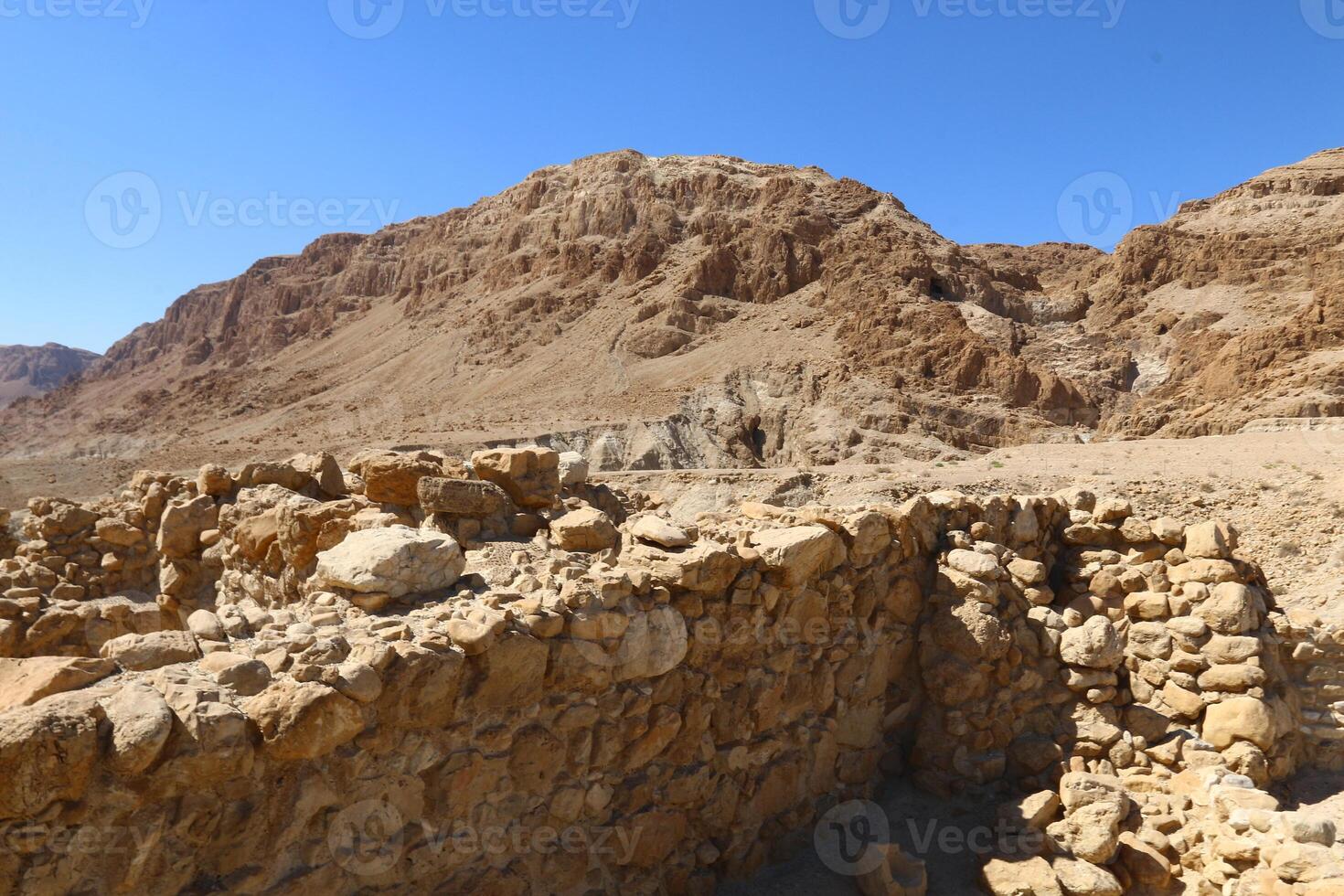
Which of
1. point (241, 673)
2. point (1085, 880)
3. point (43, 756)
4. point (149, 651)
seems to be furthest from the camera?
point (1085, 880)

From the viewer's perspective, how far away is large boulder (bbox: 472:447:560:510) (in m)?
5.48

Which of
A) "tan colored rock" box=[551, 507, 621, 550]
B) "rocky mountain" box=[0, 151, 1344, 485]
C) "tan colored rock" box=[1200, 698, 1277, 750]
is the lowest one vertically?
"tan colored rock" box=[1200, 698, 1277, 750]

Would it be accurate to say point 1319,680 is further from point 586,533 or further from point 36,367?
point 36,367

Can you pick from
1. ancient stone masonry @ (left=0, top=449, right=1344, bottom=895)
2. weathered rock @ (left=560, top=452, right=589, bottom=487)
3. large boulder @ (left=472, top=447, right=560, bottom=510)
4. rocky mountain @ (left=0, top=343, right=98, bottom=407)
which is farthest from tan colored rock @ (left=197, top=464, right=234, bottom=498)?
rocky mountain @ (left=0, top=343, right=98, bottom=407)

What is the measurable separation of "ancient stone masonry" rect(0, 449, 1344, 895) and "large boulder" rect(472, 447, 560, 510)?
0.08 ft

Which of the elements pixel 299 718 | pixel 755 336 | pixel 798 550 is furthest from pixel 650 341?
pixel 299 718

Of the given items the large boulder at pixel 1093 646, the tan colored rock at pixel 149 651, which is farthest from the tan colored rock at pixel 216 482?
the large boulder at pixel 1093 646

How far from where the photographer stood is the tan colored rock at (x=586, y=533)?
15.7 ft

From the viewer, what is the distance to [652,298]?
4331 centimetres

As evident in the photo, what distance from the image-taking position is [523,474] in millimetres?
5512

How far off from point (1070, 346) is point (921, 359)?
34.7ft

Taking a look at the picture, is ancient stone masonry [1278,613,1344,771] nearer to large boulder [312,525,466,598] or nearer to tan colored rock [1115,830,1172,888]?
tan colored rock [1115,830,1172,888]

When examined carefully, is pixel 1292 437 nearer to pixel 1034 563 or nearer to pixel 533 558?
pixel 1034 563

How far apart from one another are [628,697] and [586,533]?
4.04ft
